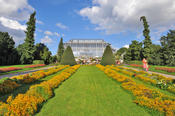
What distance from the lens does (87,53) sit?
57.0 m

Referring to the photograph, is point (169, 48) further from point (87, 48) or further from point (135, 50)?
point (87, 48)

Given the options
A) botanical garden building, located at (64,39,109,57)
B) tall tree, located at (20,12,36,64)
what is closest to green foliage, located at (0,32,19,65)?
tall tree, located at (20,12,36,64)

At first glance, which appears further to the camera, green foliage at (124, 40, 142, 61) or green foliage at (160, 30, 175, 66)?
green foliage at (124, 40, 142, 61)

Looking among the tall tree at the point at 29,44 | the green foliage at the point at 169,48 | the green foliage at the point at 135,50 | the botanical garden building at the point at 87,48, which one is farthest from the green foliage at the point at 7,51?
the green foliage at the point at 169,48

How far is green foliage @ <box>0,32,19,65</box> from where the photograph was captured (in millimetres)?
28938

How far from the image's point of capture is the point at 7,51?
101 ft

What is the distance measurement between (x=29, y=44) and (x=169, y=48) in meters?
43.7

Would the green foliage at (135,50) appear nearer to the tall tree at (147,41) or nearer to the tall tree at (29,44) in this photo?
the tall tree at (147,41)

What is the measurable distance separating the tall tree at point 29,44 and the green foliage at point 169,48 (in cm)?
4163

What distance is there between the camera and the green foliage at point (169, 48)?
2835 cm

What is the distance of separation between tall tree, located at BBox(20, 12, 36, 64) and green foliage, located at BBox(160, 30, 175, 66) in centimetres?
4163

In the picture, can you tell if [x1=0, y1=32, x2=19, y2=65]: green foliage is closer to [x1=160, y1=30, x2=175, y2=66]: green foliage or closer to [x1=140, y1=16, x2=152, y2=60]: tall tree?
[x1=140, y1=16, x2=152, y2=60]: tall tree

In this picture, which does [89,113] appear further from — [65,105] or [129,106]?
[129,106]

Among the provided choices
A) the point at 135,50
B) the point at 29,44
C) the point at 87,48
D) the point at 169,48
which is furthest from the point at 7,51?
the point at 169,48
